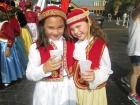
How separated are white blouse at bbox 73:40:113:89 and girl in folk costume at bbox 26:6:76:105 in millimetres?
57

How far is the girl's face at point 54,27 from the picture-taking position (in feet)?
10.9

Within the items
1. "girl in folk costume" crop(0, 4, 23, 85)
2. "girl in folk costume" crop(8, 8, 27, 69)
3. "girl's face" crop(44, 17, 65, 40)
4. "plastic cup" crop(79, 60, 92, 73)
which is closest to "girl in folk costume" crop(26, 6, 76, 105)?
"girl's face" crop(44, 17, 65, 40)

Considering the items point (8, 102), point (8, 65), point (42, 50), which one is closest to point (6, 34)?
point (8, 65)

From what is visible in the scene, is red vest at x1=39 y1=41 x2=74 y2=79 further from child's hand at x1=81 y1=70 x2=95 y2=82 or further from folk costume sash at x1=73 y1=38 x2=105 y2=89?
child's hand at x1=81 y1=70 x2=95 y2=82

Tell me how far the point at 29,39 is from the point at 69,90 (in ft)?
26.2

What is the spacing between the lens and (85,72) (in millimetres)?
3180

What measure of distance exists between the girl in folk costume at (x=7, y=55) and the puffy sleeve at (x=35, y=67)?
4.96 metres

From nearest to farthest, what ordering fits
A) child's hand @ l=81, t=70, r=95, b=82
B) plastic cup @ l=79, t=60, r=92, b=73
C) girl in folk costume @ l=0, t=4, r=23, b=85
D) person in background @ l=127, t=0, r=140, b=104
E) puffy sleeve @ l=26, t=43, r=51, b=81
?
1. plastic cup @ l=79, t=60, r=92, b=73
2. child's hand @ l=81, t=70, r=95, b=82
3. puffy sleeve @ l=26, t=43, r=51, b=81
4. person in background @ l=127, t=0, r=140, b=104
5. girl in folk costume @ l=0, t=4, r=23, b=85

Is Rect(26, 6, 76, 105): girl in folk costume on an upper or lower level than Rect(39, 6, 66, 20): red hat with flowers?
lower

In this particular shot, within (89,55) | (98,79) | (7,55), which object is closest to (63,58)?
(89,55)

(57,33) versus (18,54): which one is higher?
(57,33)

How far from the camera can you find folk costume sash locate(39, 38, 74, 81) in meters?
3.42

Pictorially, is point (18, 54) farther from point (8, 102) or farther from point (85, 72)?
point (85, 72)

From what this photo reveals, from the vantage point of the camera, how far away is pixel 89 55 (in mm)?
3492
